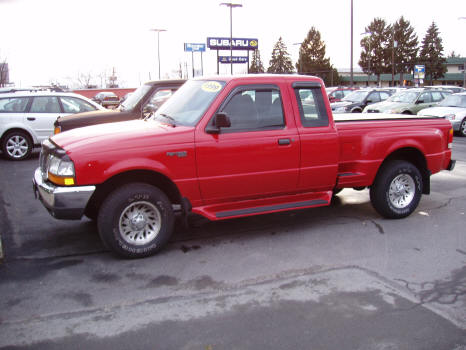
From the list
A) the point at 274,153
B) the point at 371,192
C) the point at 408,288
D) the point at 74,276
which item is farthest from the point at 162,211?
the point at 371,192

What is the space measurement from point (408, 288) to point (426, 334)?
817 mm

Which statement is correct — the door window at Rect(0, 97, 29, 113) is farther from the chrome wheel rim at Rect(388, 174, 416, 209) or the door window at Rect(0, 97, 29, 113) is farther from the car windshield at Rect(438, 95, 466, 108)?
the car windshield at Rect(438, 95, 466, 108)

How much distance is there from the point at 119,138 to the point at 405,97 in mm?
17200

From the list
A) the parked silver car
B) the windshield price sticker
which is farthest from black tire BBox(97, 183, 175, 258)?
the parked silver car

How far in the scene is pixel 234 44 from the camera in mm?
46781

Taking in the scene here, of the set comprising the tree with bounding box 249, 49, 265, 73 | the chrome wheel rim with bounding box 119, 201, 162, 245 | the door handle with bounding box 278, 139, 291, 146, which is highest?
the tree with bounding box 249, 49, 265, 73

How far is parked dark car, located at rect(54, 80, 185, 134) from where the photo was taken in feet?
32.4

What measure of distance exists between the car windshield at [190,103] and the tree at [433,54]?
282 feet

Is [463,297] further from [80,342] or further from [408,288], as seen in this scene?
[80,342]

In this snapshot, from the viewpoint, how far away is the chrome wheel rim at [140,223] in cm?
493

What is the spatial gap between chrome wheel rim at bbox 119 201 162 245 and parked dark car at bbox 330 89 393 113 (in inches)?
692

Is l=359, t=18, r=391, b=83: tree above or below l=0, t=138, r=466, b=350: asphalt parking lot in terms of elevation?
above

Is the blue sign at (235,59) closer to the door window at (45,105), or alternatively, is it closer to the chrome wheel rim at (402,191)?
the door window at (45,105)

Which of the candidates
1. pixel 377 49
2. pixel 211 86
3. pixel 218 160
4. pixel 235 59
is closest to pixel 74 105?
pixel 211 86
